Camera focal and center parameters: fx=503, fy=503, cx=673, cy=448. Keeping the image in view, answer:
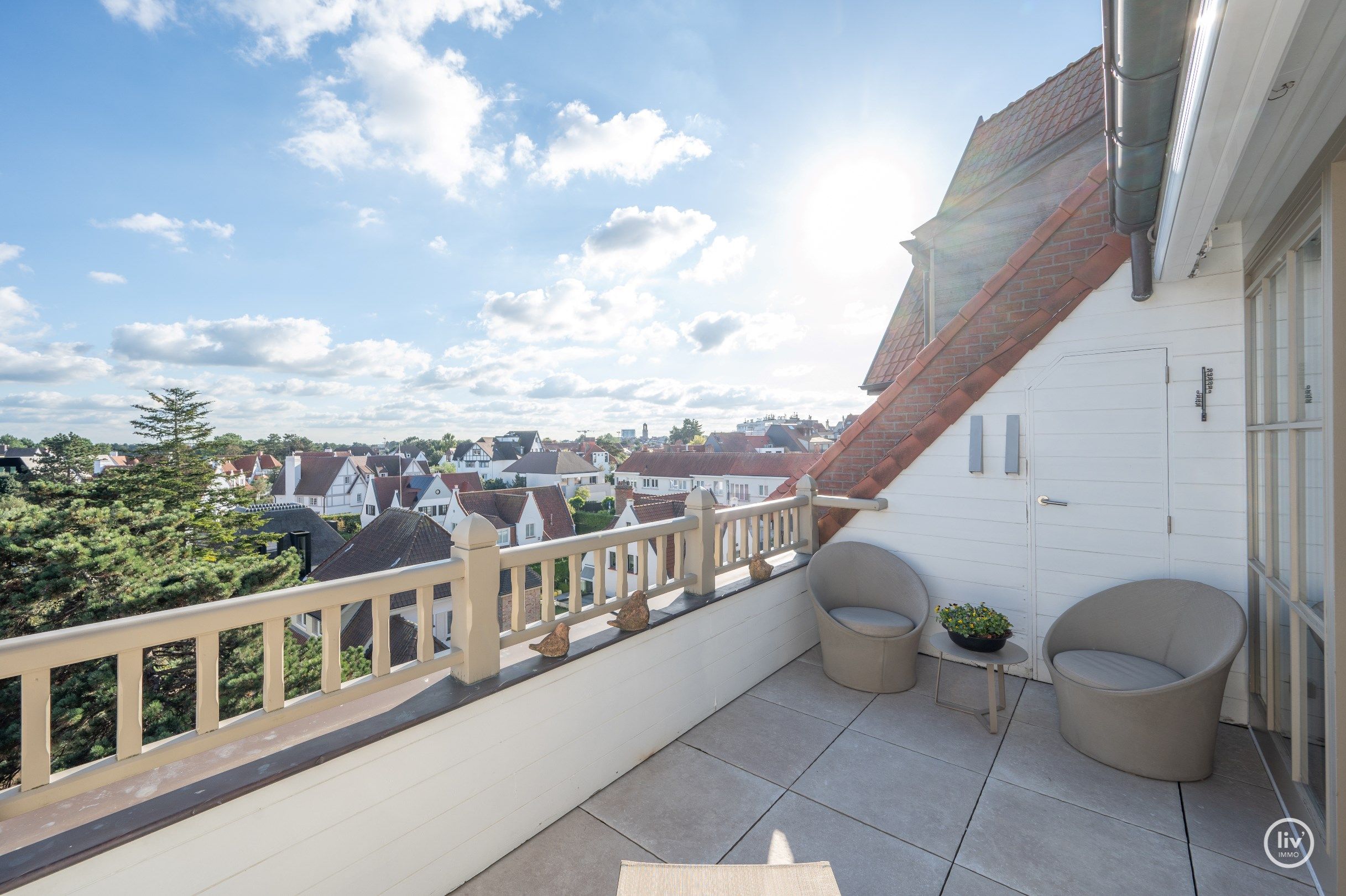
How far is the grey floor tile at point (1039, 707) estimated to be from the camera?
284cm

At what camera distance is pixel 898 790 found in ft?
7.61

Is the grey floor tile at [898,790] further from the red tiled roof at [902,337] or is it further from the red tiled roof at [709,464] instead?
the red tiled roof at [709,464]

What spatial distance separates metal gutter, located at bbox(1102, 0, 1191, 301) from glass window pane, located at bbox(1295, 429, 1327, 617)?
1083mm

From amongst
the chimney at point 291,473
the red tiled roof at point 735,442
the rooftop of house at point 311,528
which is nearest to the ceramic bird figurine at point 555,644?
the rooftop of house at point 311,528

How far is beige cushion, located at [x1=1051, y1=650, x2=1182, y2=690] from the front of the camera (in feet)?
7.96

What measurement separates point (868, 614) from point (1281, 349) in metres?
2.38

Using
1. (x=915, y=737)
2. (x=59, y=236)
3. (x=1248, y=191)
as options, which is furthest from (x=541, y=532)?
(x=1248, y=191)

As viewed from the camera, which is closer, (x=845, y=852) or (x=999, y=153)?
(x=845, y=852)

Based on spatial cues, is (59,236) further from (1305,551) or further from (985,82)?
(1305,551)

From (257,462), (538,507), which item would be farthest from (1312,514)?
(257,462)

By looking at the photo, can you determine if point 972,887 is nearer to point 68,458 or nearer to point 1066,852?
point 1066,852

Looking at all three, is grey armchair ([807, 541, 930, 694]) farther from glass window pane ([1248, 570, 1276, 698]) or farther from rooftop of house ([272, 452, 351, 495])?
rooftop of house ([272, 452, 351, 495])

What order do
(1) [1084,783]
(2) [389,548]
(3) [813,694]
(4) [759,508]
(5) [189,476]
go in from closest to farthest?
(1) [1084,783] < (3) [813,694] < (4) [759,508] < (5) [189,476] < (2) [389,548]

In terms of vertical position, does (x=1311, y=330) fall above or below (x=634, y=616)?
above
